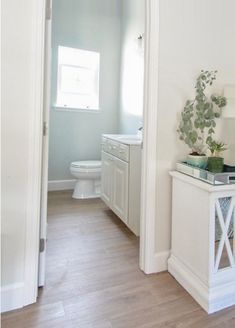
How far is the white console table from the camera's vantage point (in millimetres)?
1399

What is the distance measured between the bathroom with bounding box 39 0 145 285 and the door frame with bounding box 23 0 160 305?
1.45m

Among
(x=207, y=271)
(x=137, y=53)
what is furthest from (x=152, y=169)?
(x=137, y=53)

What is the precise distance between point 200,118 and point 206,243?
31.3 inches

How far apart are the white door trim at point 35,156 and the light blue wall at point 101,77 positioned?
2.26 m

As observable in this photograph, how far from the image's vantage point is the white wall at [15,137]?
4.26 ft

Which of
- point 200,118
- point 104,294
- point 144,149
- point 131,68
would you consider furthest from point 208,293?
point 131,68

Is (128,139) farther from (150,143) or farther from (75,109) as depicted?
(75,109)

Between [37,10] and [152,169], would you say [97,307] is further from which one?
[37,10]

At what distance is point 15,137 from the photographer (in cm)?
134

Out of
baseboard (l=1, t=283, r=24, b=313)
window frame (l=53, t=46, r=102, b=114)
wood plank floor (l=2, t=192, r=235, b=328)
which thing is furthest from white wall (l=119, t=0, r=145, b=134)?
baseboard (l=1, t=283, r=24, b=313)

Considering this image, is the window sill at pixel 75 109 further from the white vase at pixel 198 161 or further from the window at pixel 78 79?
the white vase at pixel 198 161

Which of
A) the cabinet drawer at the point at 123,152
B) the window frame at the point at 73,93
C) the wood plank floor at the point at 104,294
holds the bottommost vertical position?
the wood plank floor at the point at 104,294

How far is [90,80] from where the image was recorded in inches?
149

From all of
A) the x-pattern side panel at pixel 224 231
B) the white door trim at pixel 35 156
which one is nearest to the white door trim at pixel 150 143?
the x-pattern side panel at pixel 224 231
